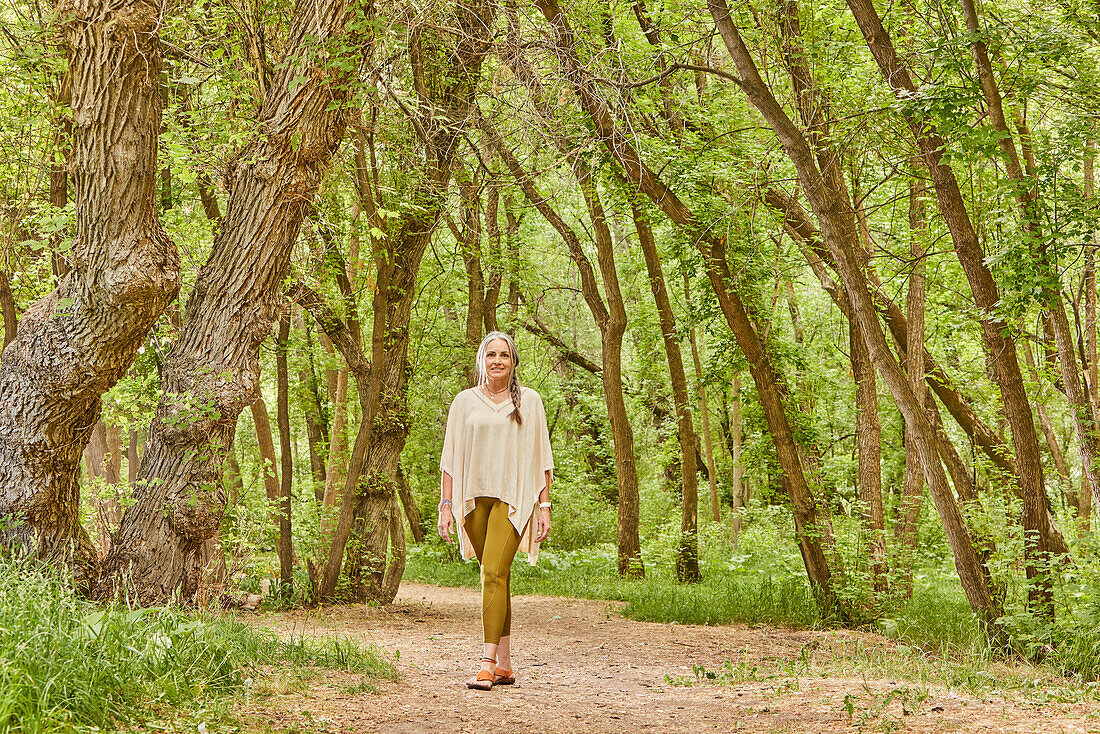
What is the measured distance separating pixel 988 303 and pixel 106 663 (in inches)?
284

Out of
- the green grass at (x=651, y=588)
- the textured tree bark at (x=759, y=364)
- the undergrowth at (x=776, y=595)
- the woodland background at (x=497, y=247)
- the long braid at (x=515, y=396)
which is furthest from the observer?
the green grass at (x=651, y=588)

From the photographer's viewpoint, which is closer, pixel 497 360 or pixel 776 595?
pixel 497 360

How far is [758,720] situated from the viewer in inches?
184

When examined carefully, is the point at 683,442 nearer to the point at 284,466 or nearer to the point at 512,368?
the point at 284,466

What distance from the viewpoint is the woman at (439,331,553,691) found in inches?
221

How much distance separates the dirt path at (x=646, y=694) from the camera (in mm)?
4379

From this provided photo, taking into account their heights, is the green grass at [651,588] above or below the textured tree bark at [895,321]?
below

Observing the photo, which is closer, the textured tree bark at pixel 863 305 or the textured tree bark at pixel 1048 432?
the textured tree bark at pixel 863 305

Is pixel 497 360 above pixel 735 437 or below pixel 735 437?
below

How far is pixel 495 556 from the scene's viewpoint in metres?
5.60

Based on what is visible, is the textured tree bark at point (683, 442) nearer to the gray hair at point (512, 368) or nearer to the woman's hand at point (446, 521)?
the gray hair at point (512, 368)

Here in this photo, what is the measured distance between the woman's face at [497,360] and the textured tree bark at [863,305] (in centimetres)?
360

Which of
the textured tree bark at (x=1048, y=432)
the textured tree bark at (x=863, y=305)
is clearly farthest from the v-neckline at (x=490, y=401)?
the textured tree bark at (x=1048, y=432)

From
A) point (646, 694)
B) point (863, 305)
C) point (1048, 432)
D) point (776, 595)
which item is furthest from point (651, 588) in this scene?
point (646, 694)
